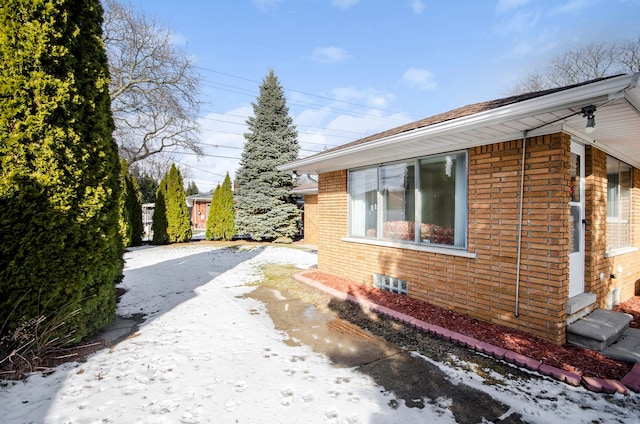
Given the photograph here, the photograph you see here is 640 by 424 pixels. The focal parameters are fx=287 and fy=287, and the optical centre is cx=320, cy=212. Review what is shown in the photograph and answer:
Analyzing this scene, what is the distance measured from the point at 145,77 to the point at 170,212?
318 inches

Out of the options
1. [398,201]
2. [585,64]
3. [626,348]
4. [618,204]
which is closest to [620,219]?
[618,204]

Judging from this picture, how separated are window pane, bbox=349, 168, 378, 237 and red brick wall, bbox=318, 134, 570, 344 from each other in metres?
1.35

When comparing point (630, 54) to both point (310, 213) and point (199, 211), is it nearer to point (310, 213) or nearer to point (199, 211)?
point (310, 213)

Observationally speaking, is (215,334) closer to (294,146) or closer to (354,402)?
(354,402)

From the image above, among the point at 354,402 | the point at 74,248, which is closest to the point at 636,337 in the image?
the point at 354,402

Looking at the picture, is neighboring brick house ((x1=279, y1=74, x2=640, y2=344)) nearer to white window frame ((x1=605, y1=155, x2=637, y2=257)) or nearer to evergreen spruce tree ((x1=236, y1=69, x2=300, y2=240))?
white window frame ((x1=605, y1=155, x2=637, y2=257))

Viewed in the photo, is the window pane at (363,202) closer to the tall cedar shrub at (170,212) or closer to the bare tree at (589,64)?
the tall cedar shrub at (170,212)

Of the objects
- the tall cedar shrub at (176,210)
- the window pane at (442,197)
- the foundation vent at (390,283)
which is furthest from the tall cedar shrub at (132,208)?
the window pane at (442,197)

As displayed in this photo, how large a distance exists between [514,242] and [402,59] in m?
12.7

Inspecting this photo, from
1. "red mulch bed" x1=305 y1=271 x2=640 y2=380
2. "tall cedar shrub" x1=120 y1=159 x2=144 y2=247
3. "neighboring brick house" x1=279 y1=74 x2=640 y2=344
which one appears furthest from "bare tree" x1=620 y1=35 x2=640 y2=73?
"tall cedar shrub" x1=120 y1=159 x2=144 y2=247

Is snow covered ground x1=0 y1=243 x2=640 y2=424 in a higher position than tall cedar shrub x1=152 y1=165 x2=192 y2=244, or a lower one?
lower

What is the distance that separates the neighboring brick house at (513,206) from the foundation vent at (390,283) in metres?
0.02

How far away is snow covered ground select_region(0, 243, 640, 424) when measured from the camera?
228 centimetres

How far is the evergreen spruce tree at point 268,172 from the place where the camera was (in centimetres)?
1599
